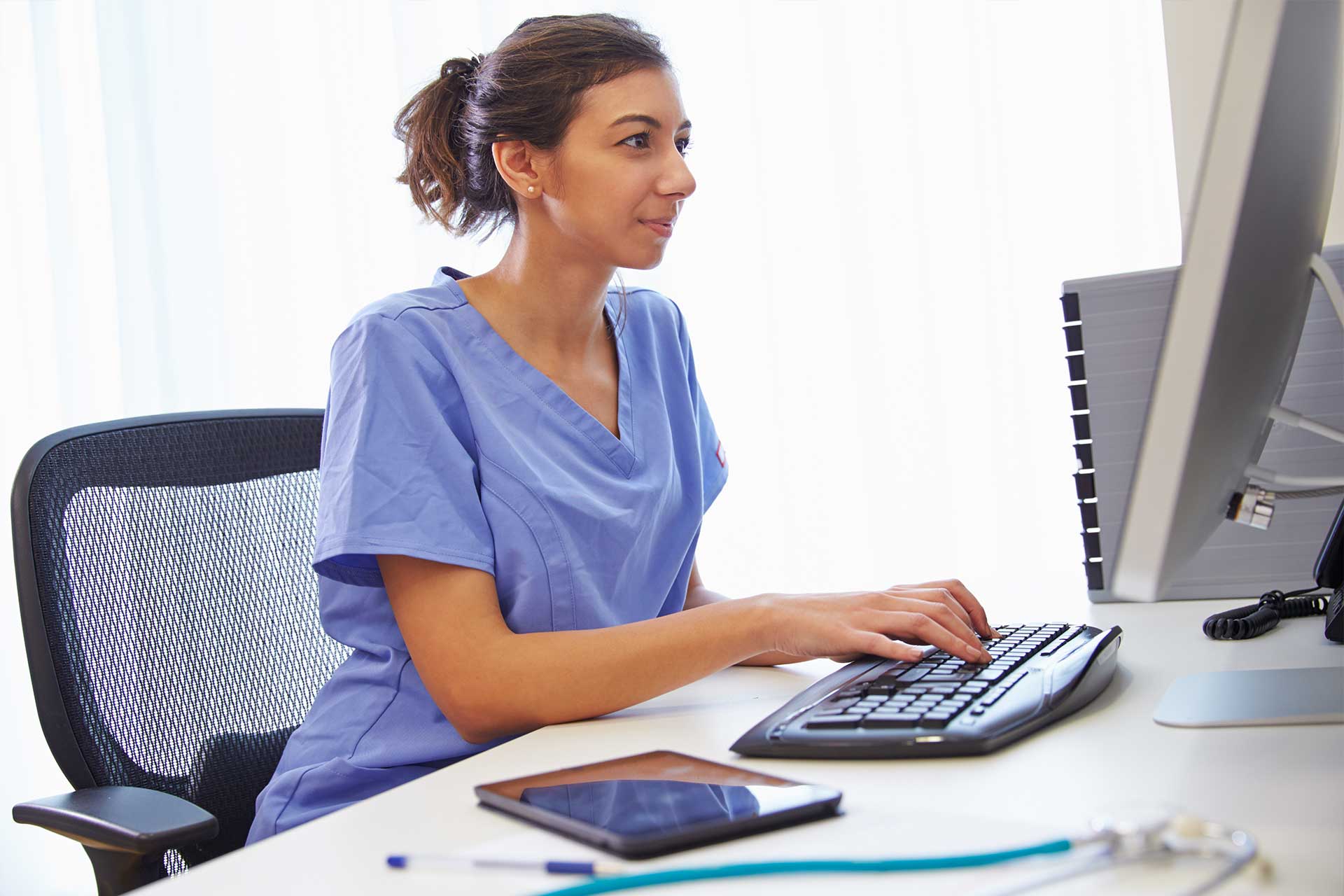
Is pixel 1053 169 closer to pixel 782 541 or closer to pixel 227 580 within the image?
pixel 782 541

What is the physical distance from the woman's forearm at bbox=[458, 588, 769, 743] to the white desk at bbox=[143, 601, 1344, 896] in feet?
0.24

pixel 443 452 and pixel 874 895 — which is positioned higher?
pixel 443 452

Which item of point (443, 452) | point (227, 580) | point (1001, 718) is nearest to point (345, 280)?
point (227, 580)

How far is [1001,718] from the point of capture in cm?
62

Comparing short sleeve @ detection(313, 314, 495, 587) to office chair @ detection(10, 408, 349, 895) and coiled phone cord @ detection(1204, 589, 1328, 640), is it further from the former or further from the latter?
coiled phone cord @ detection(1204, 589, 1328, 640)

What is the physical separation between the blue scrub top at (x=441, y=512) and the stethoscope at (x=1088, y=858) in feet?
1.56

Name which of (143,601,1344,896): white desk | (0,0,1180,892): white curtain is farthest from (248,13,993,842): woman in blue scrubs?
(0,0,1180,892): white curtain

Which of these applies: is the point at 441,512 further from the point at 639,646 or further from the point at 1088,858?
the point at 1088,858

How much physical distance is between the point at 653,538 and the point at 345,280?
60.6 inches

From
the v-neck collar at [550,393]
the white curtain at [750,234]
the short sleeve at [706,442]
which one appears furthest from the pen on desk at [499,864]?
the white curtain at [750,234]

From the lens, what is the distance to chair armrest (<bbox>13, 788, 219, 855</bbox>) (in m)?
0.74

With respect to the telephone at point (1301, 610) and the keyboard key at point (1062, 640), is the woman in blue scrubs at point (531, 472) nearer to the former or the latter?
the keyboard key at point (1062, 640)

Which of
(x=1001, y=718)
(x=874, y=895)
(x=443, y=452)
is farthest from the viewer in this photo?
(x=443, y=452)

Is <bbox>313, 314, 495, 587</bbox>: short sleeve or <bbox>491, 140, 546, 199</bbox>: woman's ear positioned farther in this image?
<bbox>491, 140, 546, 199</bbox>: woman's ear
